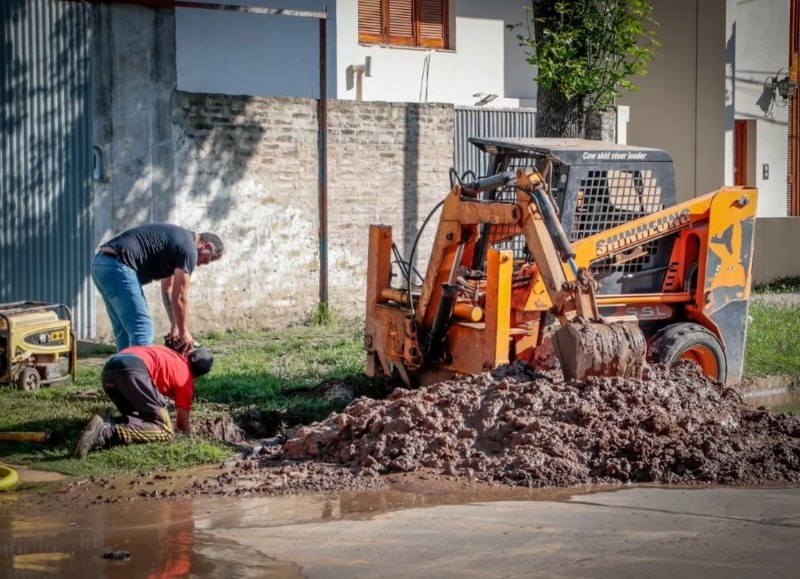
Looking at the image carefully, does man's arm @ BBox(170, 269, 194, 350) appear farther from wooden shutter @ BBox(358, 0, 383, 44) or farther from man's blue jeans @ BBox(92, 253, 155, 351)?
wooden shutter @ BBox(358, 0, 383, 44)

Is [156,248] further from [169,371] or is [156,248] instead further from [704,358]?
[704,358]

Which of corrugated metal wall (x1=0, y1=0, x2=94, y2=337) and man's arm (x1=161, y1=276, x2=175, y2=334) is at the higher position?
corrugated metal wall (x1=0, y1=0, x2=94, y2=337)

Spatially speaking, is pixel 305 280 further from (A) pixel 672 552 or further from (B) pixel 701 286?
(A) pixel 672 552

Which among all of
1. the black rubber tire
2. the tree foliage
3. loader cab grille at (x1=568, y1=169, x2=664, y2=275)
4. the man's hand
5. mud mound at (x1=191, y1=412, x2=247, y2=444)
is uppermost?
the tree foliage

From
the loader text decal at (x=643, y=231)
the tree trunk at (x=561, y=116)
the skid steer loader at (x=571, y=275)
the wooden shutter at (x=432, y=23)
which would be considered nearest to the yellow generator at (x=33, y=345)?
the skid steer loader at (x=571, y=275)

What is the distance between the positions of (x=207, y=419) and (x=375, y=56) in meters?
13.3

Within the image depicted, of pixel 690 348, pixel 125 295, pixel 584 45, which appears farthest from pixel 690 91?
pixel 125 295

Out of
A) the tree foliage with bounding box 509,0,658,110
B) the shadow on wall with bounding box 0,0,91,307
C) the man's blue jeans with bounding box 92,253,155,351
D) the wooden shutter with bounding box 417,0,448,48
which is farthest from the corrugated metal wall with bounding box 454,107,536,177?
the man's blue jeans with bounding box 92,253,155,351

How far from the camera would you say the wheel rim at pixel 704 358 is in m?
10.8

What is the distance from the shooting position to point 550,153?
10.4 meters

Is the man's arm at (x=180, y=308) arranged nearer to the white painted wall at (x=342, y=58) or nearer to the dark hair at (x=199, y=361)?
the dark hair at (x=199, y=361)

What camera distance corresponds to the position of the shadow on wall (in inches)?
538

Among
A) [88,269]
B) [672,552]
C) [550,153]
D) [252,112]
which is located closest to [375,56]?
[252,112]

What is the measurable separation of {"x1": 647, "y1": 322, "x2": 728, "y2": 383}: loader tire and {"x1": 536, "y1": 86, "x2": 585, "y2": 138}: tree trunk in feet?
17.5
